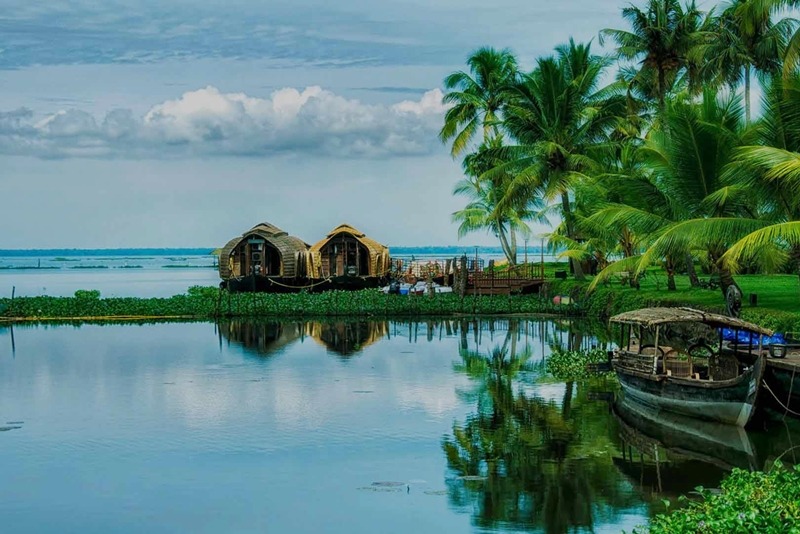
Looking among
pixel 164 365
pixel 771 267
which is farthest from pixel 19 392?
pixel 771 267

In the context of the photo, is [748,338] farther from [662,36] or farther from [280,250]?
[280,250]

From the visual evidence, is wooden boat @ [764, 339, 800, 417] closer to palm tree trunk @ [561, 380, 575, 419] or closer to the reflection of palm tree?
the reflection of palm tree

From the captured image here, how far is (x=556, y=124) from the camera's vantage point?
106ft

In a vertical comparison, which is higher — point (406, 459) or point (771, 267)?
point (771, 267)

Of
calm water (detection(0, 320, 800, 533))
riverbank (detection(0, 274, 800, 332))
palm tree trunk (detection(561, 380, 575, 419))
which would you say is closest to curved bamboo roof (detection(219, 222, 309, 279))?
riverbank (detection(0, 274, 800, 332))

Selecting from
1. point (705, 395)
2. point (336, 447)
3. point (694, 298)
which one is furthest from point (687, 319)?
point (694, 298)

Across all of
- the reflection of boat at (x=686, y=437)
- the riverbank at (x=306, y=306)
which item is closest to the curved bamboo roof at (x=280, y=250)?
the riverbank at (x=306, y=306)

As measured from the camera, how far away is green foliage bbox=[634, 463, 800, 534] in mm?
6711

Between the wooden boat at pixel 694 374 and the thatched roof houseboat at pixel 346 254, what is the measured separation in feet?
95.2

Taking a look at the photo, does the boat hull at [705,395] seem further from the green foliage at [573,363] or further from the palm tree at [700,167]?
the palm tree at [700,167]

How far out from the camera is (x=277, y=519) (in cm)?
1011

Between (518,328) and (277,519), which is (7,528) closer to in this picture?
(277,519)

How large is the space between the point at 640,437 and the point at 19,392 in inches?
430

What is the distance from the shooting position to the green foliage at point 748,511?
22.0 ft
